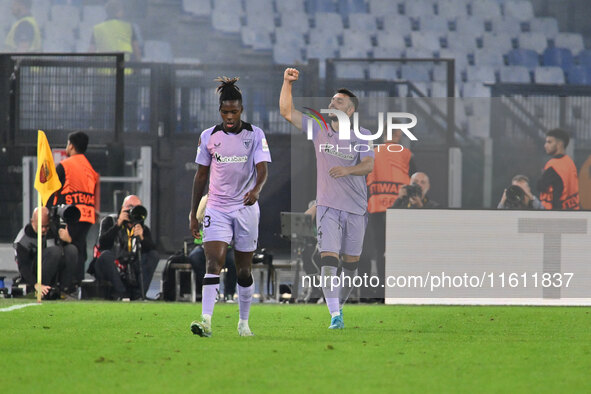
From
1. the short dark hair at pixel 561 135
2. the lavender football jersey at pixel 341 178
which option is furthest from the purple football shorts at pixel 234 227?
the short dark hair at pixel 561 135

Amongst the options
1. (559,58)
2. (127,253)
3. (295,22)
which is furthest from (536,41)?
(127,253)

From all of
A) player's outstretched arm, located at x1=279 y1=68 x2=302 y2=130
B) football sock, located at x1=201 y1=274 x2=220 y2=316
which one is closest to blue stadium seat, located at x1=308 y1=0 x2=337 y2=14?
A: player's outstretched arm, located at x1=279 y1=68 x2=302 y2=130

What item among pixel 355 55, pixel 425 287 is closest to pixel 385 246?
pixel 425 287

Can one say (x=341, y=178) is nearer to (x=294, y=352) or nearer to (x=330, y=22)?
(x=294, y=352)

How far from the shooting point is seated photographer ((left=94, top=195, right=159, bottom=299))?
39.5 feet

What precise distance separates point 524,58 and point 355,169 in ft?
44.8

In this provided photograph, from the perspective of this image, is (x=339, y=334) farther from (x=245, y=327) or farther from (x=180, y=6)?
(x=180, y=6)

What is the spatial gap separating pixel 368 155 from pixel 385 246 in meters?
2.59

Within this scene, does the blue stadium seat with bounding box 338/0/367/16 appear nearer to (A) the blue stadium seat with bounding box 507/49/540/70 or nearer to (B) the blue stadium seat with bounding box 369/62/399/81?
(B) the blue stadium seat with bounding box 369/62/399/81

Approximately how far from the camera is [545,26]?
21.8 meters

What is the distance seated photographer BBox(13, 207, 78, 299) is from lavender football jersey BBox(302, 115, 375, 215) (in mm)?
3525

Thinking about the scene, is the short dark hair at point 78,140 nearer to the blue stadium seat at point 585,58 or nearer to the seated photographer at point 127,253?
the seated photographer at point 127,253

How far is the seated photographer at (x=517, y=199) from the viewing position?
1159 centimetres

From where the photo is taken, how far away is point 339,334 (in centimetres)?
763
